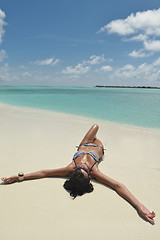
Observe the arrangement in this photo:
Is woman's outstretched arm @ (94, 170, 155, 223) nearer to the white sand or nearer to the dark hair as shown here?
the white sand

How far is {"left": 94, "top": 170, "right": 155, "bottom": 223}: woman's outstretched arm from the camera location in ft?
8.07

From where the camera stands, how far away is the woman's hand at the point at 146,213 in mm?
2422

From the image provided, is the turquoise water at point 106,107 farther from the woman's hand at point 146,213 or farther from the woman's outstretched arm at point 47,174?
the woman's hand at point 146,213

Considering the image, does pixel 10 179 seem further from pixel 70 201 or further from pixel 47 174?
pixel 70 201

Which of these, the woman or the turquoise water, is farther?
the turquoise water

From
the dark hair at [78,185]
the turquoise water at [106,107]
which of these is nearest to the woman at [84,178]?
the dark hair at [78,185]

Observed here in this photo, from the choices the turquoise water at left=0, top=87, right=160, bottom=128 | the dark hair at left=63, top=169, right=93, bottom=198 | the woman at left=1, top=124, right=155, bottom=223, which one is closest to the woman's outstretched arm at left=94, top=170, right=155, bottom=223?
the woman at left=1, top=124, right=155, bottom=223

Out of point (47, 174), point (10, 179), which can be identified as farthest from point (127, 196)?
point (10, 179)

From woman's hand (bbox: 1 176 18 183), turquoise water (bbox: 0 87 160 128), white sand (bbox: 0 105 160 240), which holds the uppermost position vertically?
turquoise water (bbox: 0 87 160 128)

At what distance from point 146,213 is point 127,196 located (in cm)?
37

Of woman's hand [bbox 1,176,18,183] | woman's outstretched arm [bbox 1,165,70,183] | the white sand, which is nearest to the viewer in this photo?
the white sand

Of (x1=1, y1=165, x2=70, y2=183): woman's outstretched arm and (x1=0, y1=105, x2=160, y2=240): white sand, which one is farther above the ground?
(x1=1, y1=165, x2=70, y2=183): woman's outstretched arm

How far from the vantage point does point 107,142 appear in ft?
18.7

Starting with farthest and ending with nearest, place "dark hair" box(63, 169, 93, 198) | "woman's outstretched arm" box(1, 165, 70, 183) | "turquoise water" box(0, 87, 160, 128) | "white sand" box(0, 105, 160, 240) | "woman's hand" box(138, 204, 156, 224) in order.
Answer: "turquoise water" box(0, 87, 160, 128)
"woman's outstretched arm" box(1, 165, 70, 183)
"dark hair" box(63, 169, 93, 198)
"woman's hand" box(138, 204, 156, 224)
"white sand" box(0, 105, 160, 240)
